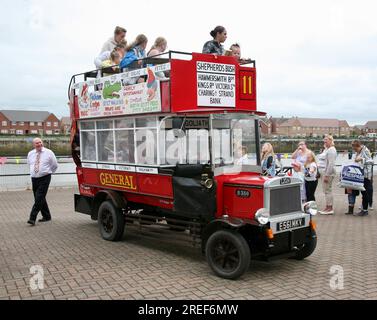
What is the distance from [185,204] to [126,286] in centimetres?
165

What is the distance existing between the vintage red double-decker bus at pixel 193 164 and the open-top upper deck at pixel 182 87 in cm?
2

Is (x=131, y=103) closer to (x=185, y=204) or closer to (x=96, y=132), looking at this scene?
(x=96, y=132)

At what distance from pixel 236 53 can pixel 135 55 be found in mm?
1885

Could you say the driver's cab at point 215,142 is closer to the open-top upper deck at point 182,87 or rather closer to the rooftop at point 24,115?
the open-top upper deck at point 182,87

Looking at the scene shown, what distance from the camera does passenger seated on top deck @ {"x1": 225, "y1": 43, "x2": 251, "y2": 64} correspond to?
8062mm

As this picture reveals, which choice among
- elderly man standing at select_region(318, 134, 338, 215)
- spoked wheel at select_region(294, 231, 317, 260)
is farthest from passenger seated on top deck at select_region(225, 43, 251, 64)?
elderly man standing at select_region(318, 134, 338, 215)

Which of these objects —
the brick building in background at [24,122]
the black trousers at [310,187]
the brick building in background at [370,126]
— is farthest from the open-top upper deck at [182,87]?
the brick building in background at [370,126]

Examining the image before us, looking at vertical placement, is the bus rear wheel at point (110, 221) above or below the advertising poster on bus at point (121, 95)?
below

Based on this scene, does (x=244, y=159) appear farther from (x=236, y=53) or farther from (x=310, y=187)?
(x=310, y=187)

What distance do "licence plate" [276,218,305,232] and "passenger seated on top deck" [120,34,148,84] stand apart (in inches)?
134

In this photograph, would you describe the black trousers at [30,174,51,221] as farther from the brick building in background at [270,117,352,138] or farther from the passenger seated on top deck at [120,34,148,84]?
the brick building in background at [270,117,352,138]

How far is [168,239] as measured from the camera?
25.8 feet

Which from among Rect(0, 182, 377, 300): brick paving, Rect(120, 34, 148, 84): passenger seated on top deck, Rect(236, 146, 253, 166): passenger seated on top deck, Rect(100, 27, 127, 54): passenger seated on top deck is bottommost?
Rect(0, 182, 377, 300): brick paving

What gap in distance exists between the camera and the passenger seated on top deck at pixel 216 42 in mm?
7934
